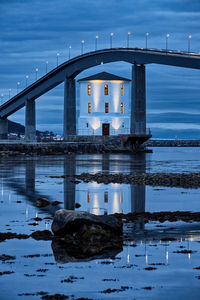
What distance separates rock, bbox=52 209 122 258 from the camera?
37.8 ft

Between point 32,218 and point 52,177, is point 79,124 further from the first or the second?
point 32,218

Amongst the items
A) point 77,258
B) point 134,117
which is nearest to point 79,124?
point 134,117

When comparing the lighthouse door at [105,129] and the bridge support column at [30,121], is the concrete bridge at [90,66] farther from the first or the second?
the lighthouse door at [105,129]

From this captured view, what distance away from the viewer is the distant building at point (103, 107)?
86.0 m

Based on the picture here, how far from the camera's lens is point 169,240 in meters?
11.9

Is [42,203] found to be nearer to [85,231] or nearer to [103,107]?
[85,231]

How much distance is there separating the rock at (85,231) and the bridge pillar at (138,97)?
53.2 m

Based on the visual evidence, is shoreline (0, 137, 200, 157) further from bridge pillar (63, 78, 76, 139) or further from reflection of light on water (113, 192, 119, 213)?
reflection of light on water (113, 192, 119, 213)

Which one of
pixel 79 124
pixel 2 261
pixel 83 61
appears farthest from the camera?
pixel 79 124

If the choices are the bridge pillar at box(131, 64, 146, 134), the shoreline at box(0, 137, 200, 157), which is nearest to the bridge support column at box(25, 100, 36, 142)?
the shoreline at box(0, 137, 200, 157)

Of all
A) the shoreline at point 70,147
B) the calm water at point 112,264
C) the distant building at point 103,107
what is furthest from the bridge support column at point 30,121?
the calm water at point 112,264

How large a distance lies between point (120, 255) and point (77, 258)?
81 centimetres

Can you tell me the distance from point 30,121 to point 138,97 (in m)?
38.8

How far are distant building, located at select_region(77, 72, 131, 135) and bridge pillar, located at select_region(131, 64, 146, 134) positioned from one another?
18989 millimetres
